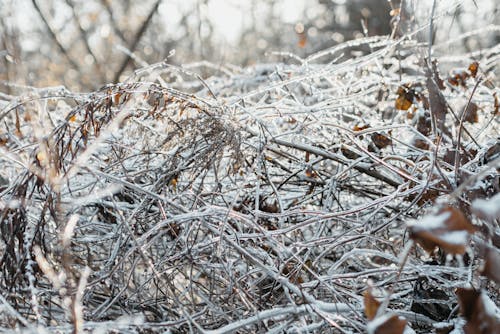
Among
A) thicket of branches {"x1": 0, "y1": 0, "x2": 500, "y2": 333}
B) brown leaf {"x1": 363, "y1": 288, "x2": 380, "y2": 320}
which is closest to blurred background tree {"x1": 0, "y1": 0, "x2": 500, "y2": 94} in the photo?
thicket of branches {"x1": 0, "y1": 0, "x2": 500, "y2": 333}

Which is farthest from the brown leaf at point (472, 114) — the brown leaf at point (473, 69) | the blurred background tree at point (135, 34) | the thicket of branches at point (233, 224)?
the blurred background tree at point (135, 34)

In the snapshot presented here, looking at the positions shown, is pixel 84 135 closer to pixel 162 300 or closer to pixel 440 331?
pixel 162 300

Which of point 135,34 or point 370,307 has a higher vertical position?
point 135,34

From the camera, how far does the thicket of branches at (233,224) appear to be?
4.90ft

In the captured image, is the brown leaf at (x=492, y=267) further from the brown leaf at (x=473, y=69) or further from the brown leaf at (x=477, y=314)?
the brown leaf at (x=473, y=69)

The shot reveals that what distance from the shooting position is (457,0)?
7.45 ft

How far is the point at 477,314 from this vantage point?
1.21 m

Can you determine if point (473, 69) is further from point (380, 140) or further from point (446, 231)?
point (446, 231)

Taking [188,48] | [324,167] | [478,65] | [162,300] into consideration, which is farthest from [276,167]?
[188,48]

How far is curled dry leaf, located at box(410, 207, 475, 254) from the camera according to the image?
3.68ft

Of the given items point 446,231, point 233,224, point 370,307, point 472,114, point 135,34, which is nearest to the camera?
point 446,231

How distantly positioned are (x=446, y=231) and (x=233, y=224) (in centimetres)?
103

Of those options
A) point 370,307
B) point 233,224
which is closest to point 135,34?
point 233,224

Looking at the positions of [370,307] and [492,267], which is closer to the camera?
[492,267]
